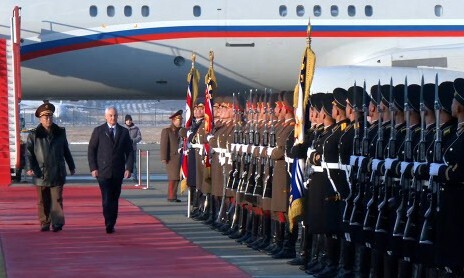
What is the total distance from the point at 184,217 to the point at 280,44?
8267mm

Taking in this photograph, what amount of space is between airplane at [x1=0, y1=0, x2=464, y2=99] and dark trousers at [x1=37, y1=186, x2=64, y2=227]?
30.9 feet

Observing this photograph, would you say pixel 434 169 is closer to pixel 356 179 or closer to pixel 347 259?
pixel 356 179

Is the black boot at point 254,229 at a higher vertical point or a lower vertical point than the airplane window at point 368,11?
lower

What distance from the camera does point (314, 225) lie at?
12758mm

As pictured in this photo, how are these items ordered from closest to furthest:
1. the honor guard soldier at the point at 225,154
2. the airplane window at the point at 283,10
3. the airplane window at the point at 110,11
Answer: the honor guard soldier at the point at 225,154 < the airplane window at the point at 110,11 < the airplane window at the point at 283,10

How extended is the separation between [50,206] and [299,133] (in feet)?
15.7

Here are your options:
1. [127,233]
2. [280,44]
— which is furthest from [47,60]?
[127,233]

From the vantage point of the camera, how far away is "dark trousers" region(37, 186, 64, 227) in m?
17.2

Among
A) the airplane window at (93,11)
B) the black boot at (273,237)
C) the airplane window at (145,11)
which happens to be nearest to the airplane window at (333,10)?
the airplane window at (145,11)

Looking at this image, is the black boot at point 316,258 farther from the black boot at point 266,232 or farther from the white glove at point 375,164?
the white glove at point 375,164

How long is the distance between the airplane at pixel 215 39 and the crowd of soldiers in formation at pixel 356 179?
946 cm

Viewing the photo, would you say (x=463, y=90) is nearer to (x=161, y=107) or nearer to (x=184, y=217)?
(x=184, y=217)

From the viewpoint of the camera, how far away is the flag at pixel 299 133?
13.4 meters

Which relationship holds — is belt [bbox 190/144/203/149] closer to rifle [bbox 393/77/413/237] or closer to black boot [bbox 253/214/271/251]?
black boot [bbox 253/214/271/251]
